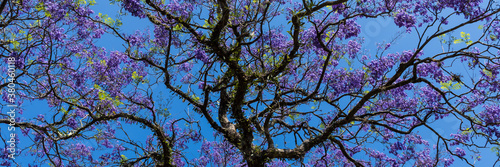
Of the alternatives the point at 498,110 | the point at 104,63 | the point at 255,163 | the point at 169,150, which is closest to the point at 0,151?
the point at 104,63

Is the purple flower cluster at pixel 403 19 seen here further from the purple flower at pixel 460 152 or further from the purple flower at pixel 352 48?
the purple flower at pixel 460 152

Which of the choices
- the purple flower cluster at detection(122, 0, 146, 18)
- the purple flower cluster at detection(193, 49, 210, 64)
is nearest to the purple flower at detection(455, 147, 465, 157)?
the purple flower cluster at detection(193, 49, 210, 64)

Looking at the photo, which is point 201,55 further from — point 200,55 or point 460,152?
point 460,152

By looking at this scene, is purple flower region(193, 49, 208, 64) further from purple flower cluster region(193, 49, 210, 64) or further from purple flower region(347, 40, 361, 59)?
purple flower region(347, 40, 361, 59)

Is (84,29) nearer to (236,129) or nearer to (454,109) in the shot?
(236,129)

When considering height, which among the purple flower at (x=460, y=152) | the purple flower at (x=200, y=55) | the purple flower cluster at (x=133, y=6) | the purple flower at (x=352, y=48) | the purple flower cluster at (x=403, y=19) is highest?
the purple flower at (x=352, y=48)

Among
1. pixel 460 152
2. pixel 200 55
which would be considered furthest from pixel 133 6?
pixel 460 152

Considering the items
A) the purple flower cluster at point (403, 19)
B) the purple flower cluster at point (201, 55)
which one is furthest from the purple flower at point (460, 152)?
the purple flower cluster at point (201, 55)

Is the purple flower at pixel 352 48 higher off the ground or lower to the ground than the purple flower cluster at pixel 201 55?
higher

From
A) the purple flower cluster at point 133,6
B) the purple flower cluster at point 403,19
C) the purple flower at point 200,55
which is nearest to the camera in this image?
the purple flower cluster at point 133,6

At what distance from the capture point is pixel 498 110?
225 inches

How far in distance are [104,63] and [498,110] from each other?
604cm

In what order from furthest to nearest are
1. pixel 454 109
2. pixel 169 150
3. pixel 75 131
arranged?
pixel 169 150 < pixel 75 131 < pixel 454 109

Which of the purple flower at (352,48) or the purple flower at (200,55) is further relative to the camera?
the purple flower at (352,48)
